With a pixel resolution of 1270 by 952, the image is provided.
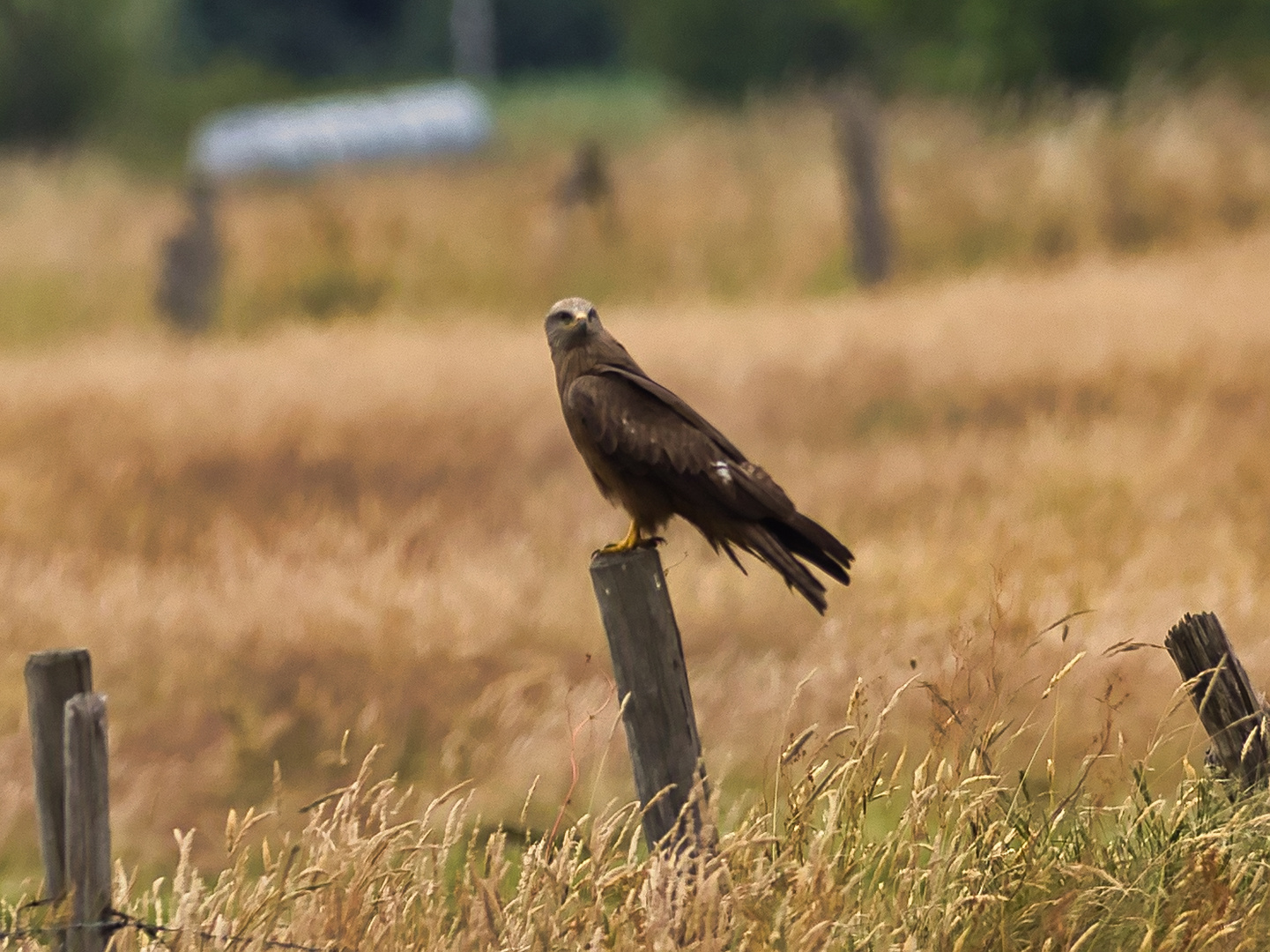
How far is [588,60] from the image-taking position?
6184cm

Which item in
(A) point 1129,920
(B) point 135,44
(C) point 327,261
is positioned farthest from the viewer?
(B) point 135,44

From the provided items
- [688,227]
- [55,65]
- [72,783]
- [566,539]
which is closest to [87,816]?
[72,783]

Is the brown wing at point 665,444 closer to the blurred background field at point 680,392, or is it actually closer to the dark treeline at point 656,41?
the blurred background field at point 680,392

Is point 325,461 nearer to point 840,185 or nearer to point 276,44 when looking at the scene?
point 840,185

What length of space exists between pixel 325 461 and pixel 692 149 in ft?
40.7

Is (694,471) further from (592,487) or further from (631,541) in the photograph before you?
(592,487)

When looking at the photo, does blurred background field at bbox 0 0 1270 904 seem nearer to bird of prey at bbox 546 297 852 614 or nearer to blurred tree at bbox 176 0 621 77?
bird of prey at bbox 546 297 852 614

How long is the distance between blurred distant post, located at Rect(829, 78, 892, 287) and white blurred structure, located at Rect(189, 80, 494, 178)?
15.6 meters

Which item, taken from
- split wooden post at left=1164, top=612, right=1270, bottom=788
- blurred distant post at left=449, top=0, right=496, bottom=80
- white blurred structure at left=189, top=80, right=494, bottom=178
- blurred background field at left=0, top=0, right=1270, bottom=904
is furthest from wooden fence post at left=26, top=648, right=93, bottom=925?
blurred distant post at left=449, top=0, right=496, bottom=80

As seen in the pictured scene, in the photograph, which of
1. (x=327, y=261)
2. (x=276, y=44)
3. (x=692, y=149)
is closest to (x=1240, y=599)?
(x=327, y=261)

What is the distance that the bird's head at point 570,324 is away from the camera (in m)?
4.11

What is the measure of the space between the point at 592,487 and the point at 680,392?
5.85ft

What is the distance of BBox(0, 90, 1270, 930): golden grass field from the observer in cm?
569

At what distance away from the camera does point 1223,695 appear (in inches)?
149
